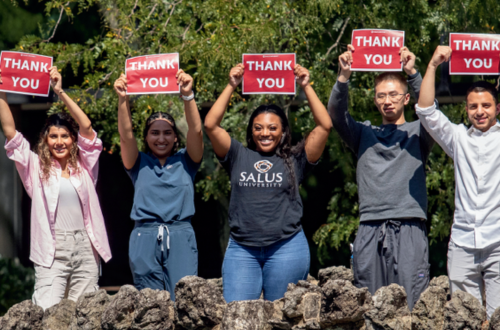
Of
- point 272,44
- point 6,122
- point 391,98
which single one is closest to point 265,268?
point 391,98

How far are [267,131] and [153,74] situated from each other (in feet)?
2.51

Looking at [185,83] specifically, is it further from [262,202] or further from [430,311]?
[430,311]

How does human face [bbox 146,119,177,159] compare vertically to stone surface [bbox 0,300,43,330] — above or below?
above

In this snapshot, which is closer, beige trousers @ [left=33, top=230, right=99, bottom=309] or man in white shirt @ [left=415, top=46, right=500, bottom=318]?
man in white shirt @ [left=415, top=46, right=500, bottom=318]

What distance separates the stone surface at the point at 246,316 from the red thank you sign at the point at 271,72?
4.43 ft

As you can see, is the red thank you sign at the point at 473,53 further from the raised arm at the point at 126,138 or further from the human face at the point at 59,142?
the human face at the point at 59,142

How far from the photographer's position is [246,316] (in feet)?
9.45

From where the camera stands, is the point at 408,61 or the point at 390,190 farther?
the point at 408,61

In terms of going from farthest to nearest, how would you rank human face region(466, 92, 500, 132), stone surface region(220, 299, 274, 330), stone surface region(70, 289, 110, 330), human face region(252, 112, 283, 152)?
human face region(252, 112, 283, 152) → human face region(466, 92, 500, 132) → stone surface region(70, 289, 110, 330) → stone surface region(220, 299, 274, 330)

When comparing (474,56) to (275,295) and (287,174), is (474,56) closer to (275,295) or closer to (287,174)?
(287,174)

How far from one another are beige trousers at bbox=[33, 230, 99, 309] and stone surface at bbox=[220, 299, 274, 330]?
3.64 ft

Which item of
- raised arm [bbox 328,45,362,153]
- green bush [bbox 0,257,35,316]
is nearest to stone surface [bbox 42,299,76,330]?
raised arm [bbox 328,45,362,153]

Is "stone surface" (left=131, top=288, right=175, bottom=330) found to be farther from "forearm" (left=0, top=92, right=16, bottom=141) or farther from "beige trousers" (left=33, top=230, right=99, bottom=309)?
"forearm" (left=0, top=92, right=16, bottom=141)

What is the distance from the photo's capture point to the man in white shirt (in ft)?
10.2
